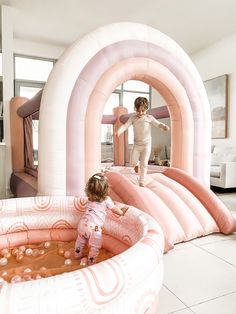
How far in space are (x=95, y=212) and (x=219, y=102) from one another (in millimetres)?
4678

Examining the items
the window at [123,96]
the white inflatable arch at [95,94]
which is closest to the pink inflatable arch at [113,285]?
the white inflatable arch at [95,94]

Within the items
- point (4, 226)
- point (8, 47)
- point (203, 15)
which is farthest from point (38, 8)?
point (4, 226)

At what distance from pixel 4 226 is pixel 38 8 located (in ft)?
12.6

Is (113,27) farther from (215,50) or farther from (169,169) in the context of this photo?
(215,50)

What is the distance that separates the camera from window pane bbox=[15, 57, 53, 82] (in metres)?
5.85

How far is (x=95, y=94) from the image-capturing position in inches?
84.3

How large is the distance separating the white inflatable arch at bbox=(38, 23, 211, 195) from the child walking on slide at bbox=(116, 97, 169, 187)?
0.28 metres

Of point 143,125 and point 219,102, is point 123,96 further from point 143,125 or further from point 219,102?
point 143,125

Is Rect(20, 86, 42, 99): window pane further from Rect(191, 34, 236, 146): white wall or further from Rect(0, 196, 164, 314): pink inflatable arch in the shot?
Rect(0, 196, 164, 314): pink inflatable arch

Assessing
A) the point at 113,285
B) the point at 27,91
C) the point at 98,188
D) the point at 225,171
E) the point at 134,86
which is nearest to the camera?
the point at 113,285

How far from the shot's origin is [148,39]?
2.43 metres

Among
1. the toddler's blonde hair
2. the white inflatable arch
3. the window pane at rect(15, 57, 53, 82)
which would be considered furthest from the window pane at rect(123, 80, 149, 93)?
the toddler's blonde hair

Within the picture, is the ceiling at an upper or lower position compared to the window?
upper

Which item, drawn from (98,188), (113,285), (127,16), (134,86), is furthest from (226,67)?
(113,285)
